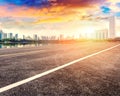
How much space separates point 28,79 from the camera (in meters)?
5.34

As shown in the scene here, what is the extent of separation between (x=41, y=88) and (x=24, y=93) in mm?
499

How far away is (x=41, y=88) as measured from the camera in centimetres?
444

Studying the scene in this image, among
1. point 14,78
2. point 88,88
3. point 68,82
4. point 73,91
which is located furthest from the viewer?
point 14,78

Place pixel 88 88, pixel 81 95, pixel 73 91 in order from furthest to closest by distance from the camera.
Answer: pixel 88 88 < pixel 73 91 < pixel 81 95

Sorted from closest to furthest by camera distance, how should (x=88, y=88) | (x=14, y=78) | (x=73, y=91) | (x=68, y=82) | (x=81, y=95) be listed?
(x=81, y=95) < (x=73, y=91) < (x=88, y=88) < (x=68, y=82) < (x=14, y=78)

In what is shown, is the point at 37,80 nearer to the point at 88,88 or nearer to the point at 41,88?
the point at 41,88

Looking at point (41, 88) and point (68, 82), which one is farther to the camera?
point (68, 82)

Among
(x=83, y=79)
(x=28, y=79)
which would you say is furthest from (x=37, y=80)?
(x=83, y=79)

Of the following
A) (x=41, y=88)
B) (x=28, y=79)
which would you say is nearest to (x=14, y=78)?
(x=28, y=79)

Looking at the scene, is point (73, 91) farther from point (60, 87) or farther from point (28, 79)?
point (28, 79)

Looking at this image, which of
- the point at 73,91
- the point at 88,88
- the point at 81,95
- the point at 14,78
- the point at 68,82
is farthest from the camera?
the point at 14,78

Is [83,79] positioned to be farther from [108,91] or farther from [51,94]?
[51,94]

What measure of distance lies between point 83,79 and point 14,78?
1687 millimetres

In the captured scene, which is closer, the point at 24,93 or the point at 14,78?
the point at 24,93
